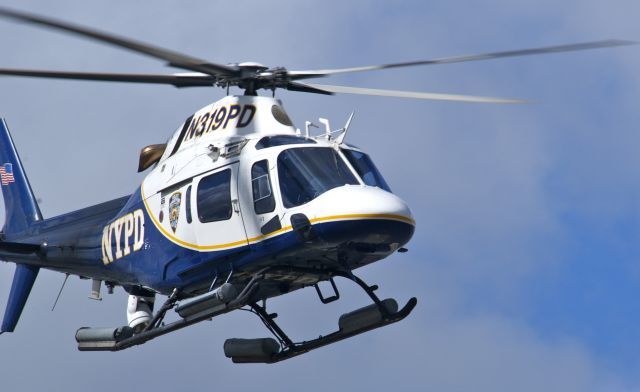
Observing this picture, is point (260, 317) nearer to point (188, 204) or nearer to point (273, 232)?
point (188, 204)

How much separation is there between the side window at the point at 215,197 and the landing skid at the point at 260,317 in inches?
45.6

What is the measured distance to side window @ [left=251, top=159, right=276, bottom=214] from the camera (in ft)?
65.0

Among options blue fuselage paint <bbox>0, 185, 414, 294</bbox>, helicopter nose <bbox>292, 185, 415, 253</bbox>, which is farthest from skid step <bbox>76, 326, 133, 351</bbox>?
helicopter nose <bbox>292, 185, 415, 253</bbox>

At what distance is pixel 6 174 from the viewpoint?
27.7 m

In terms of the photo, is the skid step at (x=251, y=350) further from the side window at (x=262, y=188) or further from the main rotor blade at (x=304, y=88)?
the main rotor blade at (x=304, y=88)

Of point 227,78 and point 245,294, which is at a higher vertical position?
point 227,78

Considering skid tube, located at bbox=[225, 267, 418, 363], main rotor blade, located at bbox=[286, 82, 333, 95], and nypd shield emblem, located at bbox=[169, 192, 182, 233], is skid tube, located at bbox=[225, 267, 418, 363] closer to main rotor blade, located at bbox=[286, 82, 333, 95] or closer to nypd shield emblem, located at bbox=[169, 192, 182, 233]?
nypd shield emblem, located at bbox=[169, 192, 182, 233]

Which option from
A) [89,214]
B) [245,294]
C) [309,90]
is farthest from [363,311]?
[89,214]

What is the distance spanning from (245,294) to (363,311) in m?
2.18

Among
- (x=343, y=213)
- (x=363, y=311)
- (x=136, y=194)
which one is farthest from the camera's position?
(x=136, y=194)

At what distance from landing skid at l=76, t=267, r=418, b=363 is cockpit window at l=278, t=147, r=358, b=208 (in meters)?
1.35

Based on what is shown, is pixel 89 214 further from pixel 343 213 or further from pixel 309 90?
pixel 343 213

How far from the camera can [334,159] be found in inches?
792

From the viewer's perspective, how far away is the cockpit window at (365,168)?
20234 millimetres
